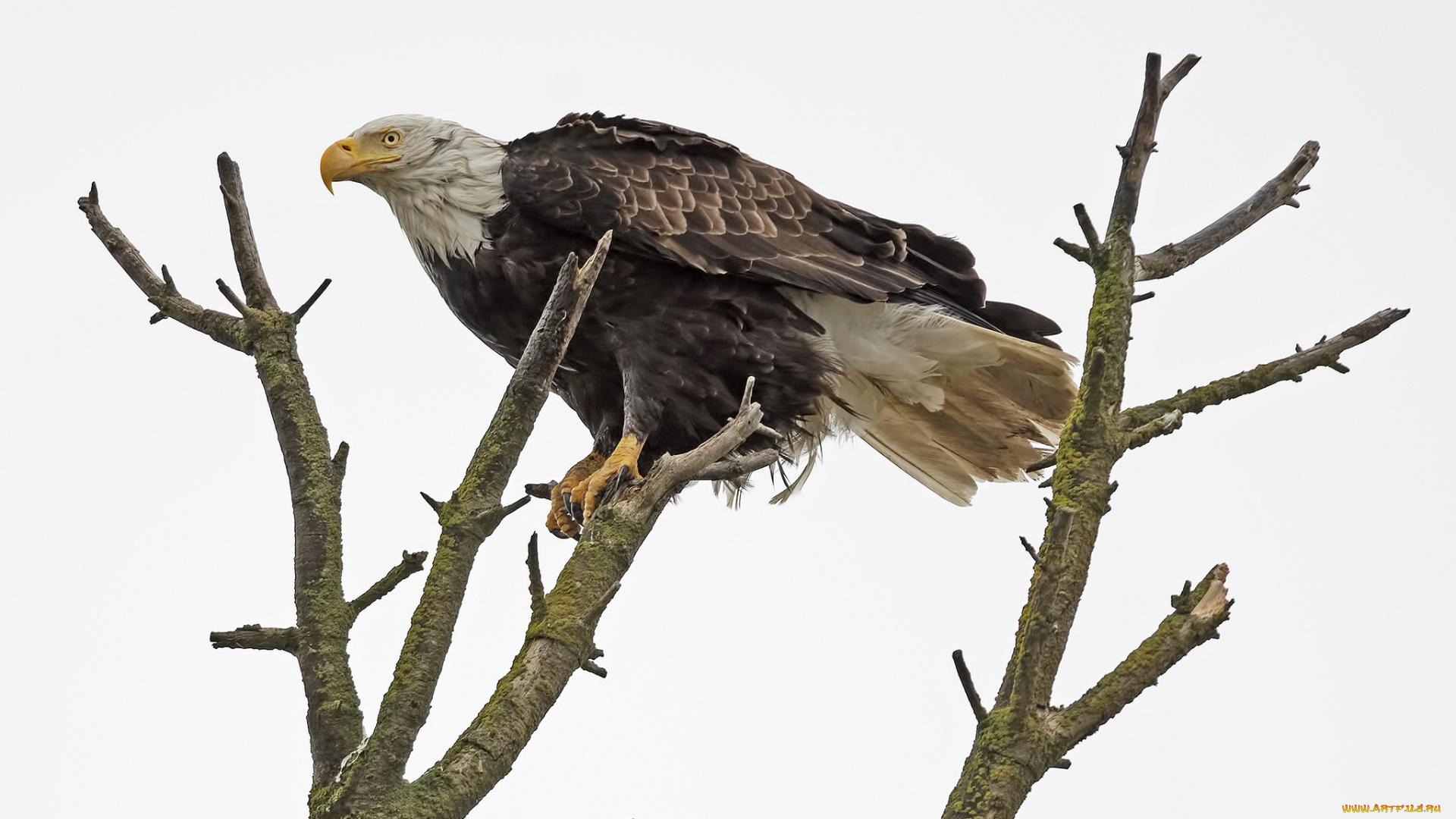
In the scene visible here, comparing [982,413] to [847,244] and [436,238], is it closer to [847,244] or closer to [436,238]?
[847,244]

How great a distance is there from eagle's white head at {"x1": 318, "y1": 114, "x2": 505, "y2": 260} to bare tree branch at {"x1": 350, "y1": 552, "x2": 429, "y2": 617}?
5.62ft

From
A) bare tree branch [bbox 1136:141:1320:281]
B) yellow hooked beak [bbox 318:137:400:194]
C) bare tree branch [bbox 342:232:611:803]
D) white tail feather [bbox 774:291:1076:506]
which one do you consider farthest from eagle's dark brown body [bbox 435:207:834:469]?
bare tree branch [bbox 1136:141:1320:281]

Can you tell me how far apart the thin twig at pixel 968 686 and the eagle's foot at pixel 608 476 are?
1.83 meters

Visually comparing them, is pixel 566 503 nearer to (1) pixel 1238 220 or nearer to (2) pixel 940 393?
(2) pixel 940 393

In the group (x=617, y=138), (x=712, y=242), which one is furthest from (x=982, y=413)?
(x=617, y=138)

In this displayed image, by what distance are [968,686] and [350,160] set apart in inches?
127

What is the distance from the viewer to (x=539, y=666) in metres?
3.21

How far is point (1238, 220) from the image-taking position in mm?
3906

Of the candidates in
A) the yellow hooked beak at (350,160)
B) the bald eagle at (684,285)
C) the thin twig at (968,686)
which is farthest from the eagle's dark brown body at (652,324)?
the thin twig at (968,686)

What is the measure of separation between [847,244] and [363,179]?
5.78 feet

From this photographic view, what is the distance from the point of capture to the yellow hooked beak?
202 inches

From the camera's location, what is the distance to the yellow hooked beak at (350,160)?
16.9 feet

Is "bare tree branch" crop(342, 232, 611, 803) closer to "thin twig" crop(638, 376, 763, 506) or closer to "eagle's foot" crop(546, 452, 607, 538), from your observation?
"thin twig" crop(638, 376, 763, 506)

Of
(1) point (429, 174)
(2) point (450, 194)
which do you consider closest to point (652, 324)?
(2) point (450, 194)
